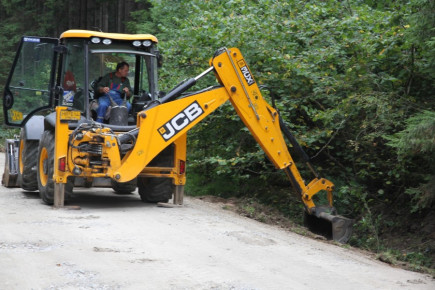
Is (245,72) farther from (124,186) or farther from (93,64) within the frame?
(124,186)

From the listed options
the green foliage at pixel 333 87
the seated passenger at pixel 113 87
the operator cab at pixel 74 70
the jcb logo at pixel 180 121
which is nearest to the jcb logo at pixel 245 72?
the jcb logo at pixel 180 121

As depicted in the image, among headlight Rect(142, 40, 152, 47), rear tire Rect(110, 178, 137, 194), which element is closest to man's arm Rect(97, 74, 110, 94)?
headlight Rect(142, 40, 152, 47)

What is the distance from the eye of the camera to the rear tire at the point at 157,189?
1116 centimetres

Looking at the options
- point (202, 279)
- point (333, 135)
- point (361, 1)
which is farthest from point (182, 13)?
point (202, 279)

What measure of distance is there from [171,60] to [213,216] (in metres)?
5.32

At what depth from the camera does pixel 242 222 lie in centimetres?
996

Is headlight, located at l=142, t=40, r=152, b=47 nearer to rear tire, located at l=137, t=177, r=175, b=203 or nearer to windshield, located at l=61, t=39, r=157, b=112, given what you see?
windshield, located at l=61, t=39, r=157, b=112

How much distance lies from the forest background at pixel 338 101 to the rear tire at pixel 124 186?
144 centimetres

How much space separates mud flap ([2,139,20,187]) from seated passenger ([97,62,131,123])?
3.12m

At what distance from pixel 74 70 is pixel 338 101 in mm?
4514

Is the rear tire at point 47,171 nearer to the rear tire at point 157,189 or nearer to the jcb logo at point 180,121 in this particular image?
the rear tire at point 157,189

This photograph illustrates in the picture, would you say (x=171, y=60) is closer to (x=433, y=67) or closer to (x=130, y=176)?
(x=130, y=176)

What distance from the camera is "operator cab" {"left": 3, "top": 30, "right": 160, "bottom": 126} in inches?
423

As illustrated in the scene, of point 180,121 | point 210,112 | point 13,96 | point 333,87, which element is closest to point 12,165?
point 13,96
